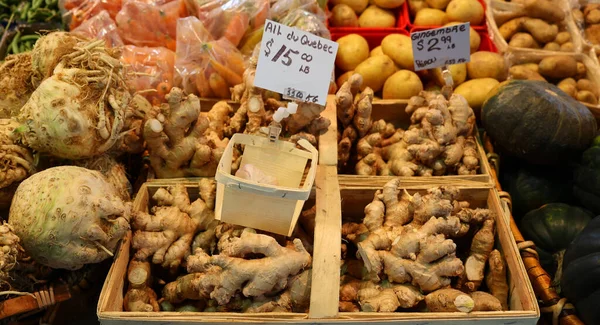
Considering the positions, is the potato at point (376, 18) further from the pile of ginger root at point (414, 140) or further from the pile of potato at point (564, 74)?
the pile of ginger root at point (414, 140)

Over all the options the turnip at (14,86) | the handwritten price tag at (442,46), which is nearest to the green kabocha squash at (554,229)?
the handwritten price tag at (442,46)

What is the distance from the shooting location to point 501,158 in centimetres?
214

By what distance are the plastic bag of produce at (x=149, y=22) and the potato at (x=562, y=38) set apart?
2.11 meters

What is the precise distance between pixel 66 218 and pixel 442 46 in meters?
1.52

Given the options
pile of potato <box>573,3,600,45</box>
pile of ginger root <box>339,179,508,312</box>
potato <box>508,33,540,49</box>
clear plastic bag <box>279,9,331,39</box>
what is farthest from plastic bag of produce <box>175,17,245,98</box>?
pile of potato <box>573,3,600,45</box>

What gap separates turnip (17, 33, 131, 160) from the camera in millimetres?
1402

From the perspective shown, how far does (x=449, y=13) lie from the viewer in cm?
272

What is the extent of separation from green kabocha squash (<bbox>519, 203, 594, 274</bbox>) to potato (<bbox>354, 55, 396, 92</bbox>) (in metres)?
0.93

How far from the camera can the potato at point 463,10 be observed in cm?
269

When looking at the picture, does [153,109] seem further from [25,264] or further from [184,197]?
[25,264]

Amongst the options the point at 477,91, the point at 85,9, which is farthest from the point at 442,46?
the point at 85,9

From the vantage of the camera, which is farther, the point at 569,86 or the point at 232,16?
the point at 569,86

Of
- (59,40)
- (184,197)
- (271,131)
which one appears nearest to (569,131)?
(271,131)

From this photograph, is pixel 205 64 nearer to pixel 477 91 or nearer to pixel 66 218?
pixel 66 218
